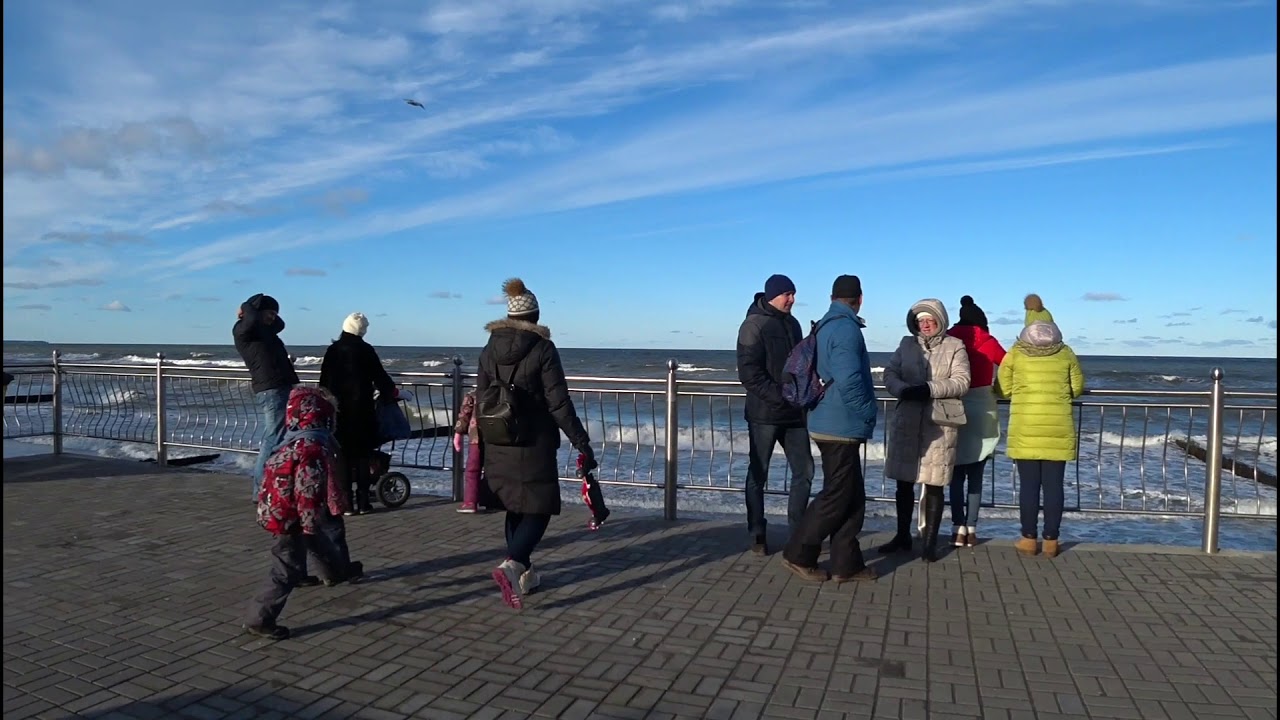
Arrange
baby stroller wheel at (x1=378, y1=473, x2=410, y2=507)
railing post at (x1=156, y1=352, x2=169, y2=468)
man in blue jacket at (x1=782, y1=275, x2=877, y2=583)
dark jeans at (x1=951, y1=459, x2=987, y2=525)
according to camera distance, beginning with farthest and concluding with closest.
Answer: railing post at (x1=156, y1=352, x2=169, y2=468) → baby stroller wheel at (x1=378, y1=473, x2=410, y2=507) → dark jeans at (x1=951, y1=459, x2=987, y2=525) → man in blue jacket at (x1=782, y1=275, x2=877, y2=583)

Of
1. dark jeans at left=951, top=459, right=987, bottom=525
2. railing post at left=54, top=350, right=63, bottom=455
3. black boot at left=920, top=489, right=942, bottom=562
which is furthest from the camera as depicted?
railing post at left=54, top=350, right=63, bottom=455

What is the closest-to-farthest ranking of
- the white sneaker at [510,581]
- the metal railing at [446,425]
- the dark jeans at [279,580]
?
1. the dark jeans at [279,580]
2. the white sneaker at [510,581]
3. the metal railing at [446,425]

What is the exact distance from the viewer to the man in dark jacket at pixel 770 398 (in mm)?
5922

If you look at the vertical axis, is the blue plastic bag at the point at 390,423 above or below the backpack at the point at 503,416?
below

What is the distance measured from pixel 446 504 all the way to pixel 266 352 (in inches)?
82.5

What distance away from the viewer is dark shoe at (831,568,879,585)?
5570 mm

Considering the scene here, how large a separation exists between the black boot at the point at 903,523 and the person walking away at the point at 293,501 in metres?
3.87

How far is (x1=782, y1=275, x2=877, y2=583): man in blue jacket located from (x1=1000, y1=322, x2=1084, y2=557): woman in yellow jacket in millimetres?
1385

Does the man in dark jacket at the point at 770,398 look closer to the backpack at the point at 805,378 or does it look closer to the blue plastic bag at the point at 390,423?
the backpack at the point at 805,378

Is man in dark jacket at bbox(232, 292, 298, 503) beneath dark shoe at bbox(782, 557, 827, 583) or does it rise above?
above

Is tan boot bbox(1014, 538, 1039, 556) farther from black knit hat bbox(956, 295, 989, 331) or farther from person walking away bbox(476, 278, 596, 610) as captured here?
person walking away bbox(476, 278, 596, 610)

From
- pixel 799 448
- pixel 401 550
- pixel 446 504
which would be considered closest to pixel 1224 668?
pixel 799 448

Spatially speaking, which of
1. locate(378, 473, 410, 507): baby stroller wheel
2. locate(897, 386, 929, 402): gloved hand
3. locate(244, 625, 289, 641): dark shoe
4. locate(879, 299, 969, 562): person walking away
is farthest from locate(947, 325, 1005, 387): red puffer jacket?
locate(378, 473, 410, 507): baby stroller wheel

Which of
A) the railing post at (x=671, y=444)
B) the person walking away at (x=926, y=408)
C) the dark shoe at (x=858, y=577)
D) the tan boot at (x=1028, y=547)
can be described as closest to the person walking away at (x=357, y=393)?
the railing post at (x=671, y=444)
